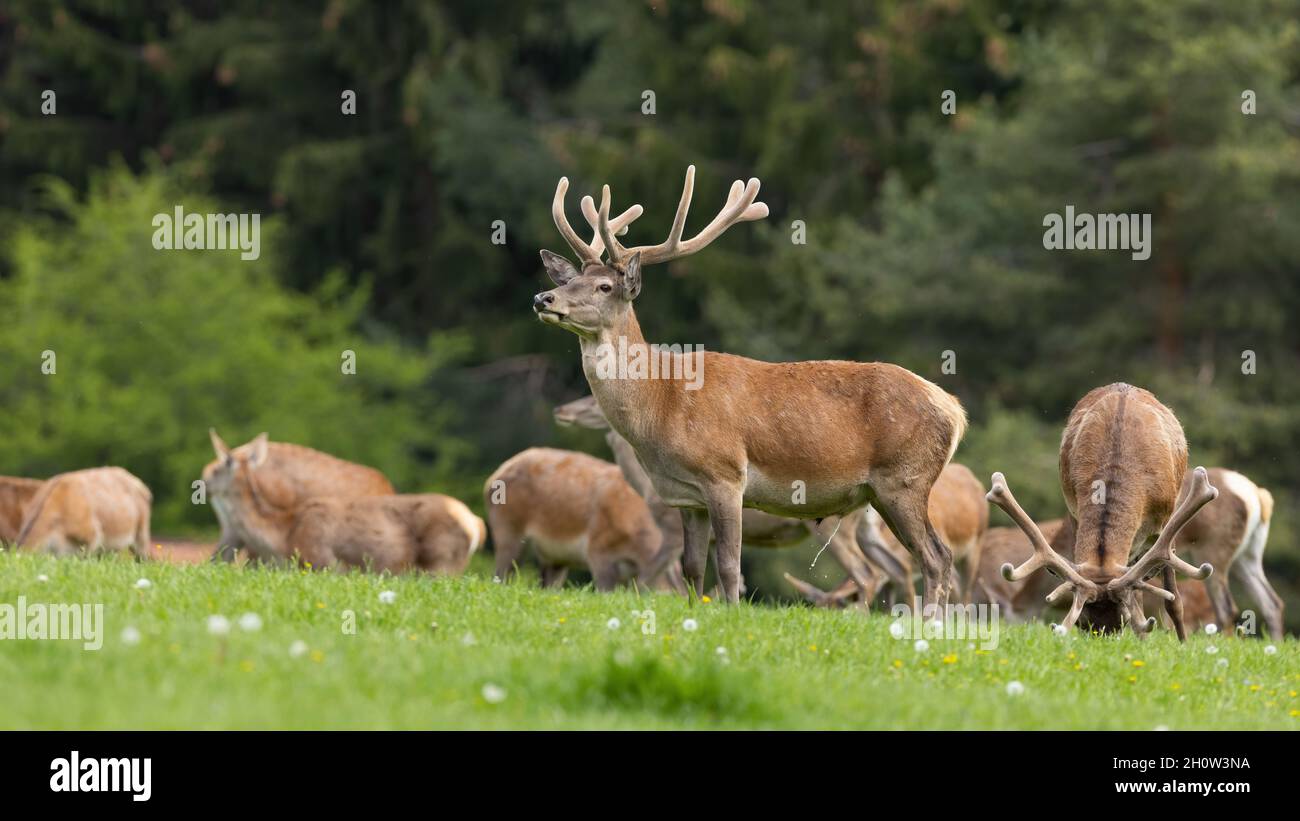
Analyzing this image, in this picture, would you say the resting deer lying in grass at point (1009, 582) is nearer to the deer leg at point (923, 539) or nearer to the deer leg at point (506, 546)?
the deer leg at point (923, 539)

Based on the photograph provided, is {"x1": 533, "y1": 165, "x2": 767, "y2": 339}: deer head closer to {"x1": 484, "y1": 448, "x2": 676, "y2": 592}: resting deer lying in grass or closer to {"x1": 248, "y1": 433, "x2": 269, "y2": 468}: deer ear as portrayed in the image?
{"x1": 484, "y1": 448, "x2": 676, "y2": 592}: resting deer lying in grass

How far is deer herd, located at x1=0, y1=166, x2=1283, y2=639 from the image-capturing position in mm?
10602

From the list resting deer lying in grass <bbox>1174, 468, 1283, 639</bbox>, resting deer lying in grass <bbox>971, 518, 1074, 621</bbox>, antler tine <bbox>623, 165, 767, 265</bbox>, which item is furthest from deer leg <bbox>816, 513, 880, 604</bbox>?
antler tine <bbox>623, 165, 767, 265</bbox>

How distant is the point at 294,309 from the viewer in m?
35.2

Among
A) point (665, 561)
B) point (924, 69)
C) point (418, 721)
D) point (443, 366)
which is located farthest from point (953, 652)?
point (443, 366)

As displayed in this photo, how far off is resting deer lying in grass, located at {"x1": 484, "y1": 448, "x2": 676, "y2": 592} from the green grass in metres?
5.11

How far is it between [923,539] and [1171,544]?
1369 millimetres

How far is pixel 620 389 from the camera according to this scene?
10.7 metres

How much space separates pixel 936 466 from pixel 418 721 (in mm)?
5143

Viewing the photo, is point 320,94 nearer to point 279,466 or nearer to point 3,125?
point 3,125

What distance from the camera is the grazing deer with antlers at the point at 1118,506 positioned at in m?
10.4

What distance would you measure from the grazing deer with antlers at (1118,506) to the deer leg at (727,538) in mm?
1353

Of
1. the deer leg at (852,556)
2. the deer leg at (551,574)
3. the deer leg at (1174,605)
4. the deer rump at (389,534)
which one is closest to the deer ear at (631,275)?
the deer leg at (1174,605)

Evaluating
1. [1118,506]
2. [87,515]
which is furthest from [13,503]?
[1118,506]
